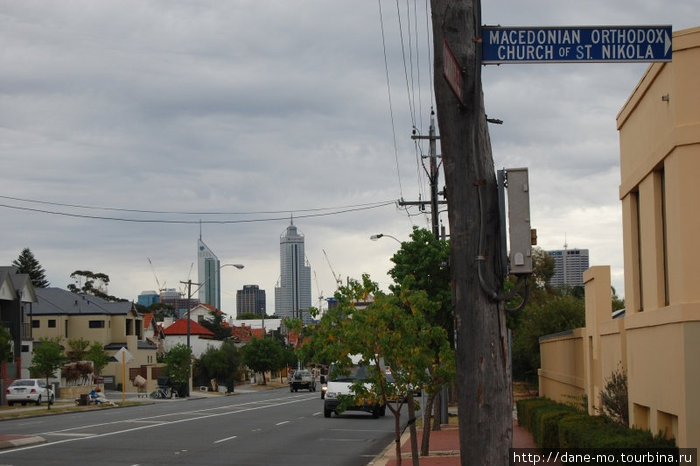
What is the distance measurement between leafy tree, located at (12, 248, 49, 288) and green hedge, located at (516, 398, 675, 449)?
4500 inches

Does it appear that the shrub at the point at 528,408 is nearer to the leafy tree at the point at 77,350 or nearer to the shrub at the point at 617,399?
the shrub at the point at 617,399

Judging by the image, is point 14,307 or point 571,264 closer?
point 14,307

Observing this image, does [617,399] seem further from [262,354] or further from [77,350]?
[262,354]

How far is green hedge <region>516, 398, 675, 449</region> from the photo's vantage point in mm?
10617

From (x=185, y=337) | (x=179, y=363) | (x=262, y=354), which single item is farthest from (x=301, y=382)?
(x=185, y=337)

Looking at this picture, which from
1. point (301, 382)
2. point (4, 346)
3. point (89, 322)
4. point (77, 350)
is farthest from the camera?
point (89, 322)

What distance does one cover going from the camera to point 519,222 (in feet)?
22.2

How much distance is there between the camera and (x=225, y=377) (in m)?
89.1

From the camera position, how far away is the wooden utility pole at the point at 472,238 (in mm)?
6348

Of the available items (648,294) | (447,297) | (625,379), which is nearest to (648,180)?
(648,294)

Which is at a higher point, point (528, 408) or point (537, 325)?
point (537, 325)

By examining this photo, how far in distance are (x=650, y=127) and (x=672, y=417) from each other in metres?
3.78

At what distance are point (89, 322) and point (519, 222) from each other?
8326 cm

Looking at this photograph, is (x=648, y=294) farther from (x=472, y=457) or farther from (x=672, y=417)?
(x=472, y=457)
